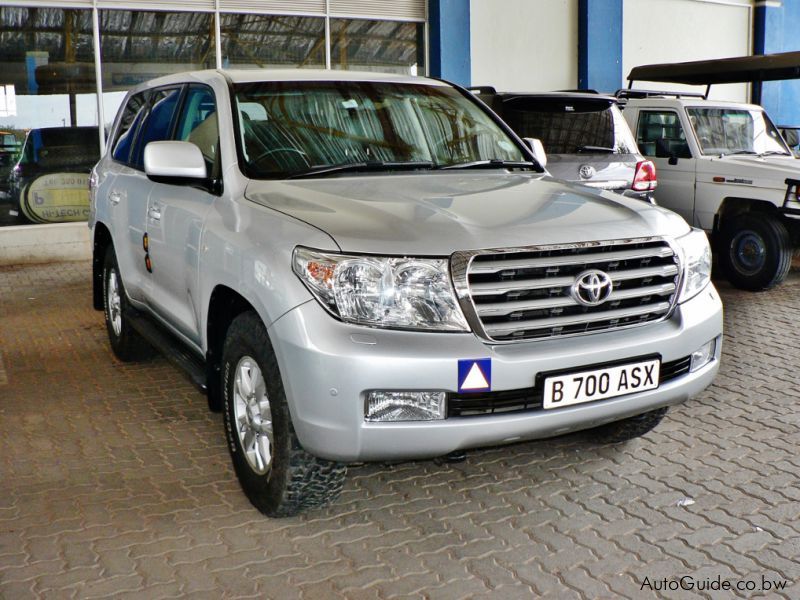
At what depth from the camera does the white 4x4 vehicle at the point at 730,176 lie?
8445mm

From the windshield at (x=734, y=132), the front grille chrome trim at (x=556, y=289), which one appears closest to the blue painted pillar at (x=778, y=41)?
the windshield at (x=734, y=132)

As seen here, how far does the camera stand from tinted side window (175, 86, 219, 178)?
4148 millimetres

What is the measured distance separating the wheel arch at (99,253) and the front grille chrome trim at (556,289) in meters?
3.30

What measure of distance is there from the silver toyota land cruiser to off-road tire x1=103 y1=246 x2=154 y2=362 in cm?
117

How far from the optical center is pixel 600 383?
326 centimetres

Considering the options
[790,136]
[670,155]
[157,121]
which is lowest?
[670,155]

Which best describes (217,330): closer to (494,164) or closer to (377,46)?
(494,164)

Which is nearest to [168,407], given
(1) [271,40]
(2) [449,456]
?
(2) [449,456]

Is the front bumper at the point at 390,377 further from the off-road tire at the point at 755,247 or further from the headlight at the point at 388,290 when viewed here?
the off-road tire at the point at 755,247

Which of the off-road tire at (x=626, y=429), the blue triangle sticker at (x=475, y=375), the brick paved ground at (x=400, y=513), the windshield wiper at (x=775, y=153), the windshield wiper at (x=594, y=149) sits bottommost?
the brick paved ground at (x=400, y=513)

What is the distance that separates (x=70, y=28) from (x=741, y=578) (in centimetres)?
1053

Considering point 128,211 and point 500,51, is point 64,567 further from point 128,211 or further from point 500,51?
point 500,51

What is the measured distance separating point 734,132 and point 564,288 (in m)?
6.84

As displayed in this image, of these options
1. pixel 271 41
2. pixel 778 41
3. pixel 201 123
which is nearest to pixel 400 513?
pixel 201 123
